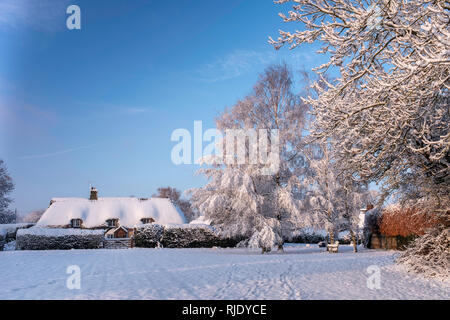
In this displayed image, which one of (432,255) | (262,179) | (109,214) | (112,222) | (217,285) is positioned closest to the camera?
(217,285)

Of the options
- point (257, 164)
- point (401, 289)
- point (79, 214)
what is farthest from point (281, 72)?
point (79, 214)

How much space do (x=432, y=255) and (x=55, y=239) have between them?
23984mm

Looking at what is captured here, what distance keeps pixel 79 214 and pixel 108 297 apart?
3312 cm

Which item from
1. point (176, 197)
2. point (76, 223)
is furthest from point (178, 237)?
point (176, 197)

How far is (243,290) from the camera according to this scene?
834cm

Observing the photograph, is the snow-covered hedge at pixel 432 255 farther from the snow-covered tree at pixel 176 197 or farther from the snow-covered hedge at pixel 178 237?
the snow-covered tree at pixel 176 197

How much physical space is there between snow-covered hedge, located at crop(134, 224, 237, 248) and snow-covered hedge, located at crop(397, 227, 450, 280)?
17.1 metres

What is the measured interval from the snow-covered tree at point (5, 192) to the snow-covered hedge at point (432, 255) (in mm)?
44902

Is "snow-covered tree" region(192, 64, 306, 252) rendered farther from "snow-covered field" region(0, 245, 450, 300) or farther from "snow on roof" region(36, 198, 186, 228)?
"snow on roof" region(36, 198, 186, 228)

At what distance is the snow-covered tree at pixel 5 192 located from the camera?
41.4 metres

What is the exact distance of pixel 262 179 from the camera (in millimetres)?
21047

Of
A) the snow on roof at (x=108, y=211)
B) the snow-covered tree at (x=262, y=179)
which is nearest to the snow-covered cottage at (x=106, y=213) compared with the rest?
the snow on roof at (x=108, y=211)

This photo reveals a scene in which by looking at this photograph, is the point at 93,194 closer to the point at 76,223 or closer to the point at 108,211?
the point at 108,211
